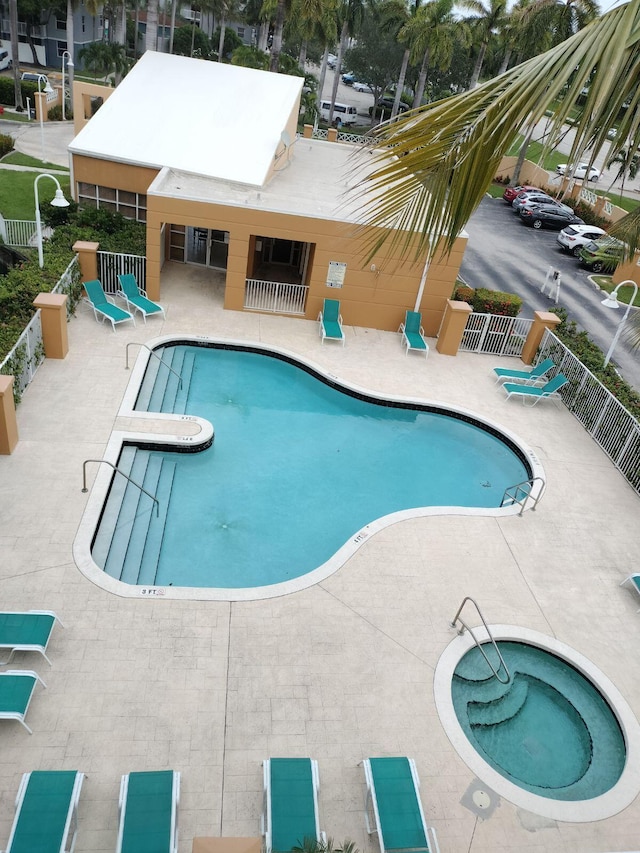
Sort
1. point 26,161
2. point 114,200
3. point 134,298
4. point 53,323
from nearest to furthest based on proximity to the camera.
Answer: point 53,323, point 134,298, point 114,200, point 26,161

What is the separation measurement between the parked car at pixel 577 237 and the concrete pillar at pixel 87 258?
2458cm

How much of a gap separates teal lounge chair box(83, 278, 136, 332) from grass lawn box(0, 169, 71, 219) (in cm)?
787

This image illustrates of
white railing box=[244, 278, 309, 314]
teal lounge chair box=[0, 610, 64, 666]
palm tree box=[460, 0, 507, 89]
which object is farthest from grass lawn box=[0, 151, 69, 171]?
teal lounge chair box=[0, 610, 64, 666]

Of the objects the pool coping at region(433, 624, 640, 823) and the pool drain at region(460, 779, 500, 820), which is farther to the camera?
the pool coping at region(433, 624, 640, 823)

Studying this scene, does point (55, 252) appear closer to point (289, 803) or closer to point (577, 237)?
point (289, 803)

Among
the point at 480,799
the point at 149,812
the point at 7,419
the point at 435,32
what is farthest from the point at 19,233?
the point at 435,32

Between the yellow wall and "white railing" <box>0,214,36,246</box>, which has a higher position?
the yellow wall

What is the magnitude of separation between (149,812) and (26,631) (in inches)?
114

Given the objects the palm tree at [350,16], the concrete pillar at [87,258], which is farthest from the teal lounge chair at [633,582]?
the palm tree at [350,16]

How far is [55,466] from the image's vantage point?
38.5 ft

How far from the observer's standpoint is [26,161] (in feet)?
101

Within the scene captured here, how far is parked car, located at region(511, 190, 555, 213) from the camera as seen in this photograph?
38000 millimetres

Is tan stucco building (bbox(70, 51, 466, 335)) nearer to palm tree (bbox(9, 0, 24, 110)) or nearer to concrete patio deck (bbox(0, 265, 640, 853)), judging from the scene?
concrete patio deck (bbox(0, 265, 640, 853))

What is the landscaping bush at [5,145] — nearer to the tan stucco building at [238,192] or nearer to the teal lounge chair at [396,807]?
the tan stucco building at [238,192]
